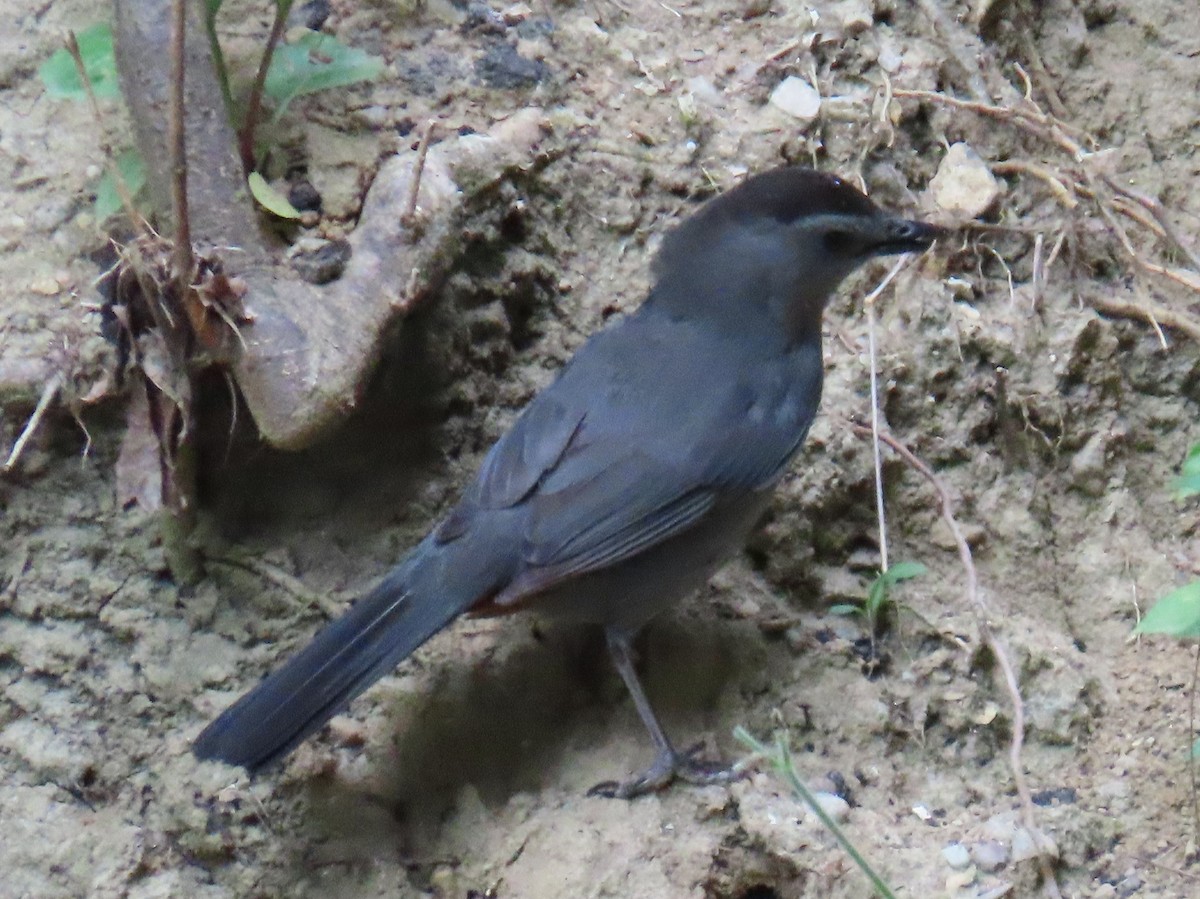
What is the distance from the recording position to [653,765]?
3318 mm

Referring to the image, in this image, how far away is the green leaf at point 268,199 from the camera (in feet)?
11.8

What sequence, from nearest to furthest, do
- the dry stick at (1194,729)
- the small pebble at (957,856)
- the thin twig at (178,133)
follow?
1. the thin twig at (178,133)
2. the small pebble at (957,856)
3. the dry stick at (1194,729)

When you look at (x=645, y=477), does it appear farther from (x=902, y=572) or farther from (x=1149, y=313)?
(x=1149, y=313)

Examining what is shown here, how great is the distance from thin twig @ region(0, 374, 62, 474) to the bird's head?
5.19 ft

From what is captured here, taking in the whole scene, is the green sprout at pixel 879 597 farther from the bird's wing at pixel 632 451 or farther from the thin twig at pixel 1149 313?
the thin twig at pixel 1149 313

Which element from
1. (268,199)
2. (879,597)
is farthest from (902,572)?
(268,199)

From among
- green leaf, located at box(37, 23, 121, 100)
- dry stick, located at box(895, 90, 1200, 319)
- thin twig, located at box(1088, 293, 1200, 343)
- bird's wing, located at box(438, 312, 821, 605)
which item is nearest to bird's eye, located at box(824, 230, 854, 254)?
bird's wing, located at box(438, 312, 821, 605)

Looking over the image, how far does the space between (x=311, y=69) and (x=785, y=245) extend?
134 cm

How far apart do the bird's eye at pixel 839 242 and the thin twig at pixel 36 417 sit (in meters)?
1.97

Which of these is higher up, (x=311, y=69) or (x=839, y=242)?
(x=311, y=69)

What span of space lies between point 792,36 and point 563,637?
2169mm

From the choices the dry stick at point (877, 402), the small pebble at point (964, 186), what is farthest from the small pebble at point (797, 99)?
the dry stick at point (877, 402)

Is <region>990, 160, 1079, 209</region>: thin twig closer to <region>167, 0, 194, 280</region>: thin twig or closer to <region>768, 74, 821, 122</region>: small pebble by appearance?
<region>768, 74, 821, 122</region>: small pebble

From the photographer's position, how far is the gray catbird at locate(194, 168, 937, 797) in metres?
3.18
